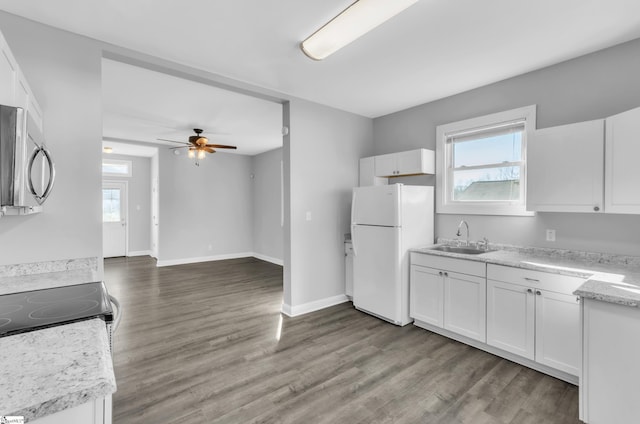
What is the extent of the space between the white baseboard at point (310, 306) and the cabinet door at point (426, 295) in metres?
1.06

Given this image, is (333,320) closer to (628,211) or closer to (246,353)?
(246,353)

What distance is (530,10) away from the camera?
207 centimetres

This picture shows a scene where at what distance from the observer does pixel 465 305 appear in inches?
114

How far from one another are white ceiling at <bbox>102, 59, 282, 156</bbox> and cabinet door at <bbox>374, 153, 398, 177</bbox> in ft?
5.14

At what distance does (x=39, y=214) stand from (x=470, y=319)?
362 centimetres

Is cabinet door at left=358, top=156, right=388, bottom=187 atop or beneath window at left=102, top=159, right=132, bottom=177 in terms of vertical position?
beneath

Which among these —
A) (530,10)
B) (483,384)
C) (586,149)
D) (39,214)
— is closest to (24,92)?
(39,214)

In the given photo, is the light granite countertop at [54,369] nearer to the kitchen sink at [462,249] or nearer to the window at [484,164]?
the kitchen sink at [462,249]

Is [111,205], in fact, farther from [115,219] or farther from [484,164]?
[484,164]

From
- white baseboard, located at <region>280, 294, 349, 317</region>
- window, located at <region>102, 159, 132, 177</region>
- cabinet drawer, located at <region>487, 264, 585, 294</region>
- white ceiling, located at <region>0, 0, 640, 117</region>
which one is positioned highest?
white ceiling, located at <region>0, 0, 640, 117</region>

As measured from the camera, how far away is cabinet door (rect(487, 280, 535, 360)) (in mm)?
2467

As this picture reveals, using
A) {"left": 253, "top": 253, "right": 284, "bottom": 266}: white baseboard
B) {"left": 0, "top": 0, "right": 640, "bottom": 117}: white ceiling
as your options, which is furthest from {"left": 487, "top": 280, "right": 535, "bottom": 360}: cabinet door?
{"left": 253, "top": 253, "right": 284, "bottom": 266}: white baseboard

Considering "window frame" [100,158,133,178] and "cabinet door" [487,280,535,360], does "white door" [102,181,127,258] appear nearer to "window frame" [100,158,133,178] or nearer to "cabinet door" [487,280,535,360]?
"window frame" [100,158,133,178]

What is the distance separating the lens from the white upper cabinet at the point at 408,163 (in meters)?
3.65
